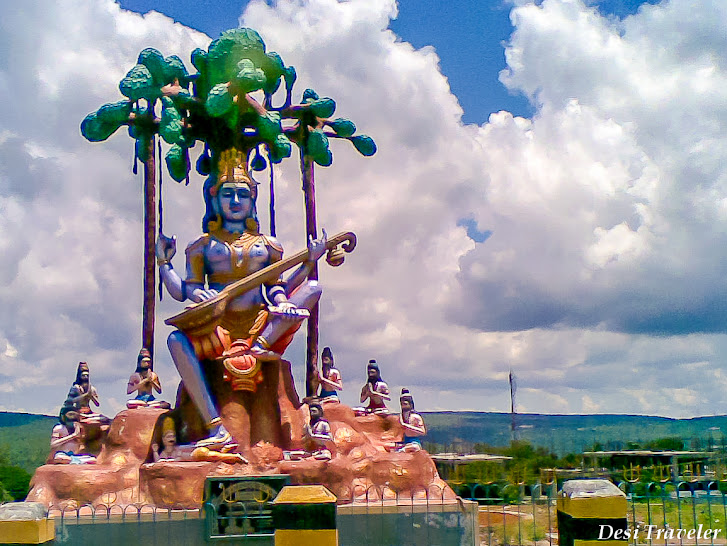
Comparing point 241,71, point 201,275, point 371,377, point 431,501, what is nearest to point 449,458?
point 371,377

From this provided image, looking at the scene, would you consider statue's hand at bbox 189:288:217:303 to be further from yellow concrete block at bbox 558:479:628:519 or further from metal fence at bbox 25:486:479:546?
yellow concrete block at bbox 558:479:628:519

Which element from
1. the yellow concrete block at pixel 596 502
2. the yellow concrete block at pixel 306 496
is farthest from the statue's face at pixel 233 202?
the yellow concrete block at pixel 596 502

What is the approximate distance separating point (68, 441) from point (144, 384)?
117 cm

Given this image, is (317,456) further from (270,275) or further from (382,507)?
(270,275)

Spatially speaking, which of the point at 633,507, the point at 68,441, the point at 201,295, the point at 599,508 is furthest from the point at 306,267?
the point at 599,508

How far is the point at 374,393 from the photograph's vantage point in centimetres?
1129

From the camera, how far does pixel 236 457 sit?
31.4ft

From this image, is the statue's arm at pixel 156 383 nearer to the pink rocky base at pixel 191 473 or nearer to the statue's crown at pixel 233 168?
the pink rocky base at pixel 191 473

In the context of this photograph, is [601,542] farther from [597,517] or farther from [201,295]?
[201,295]

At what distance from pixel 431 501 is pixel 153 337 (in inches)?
173

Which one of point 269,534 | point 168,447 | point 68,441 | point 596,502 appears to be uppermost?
point 68,441

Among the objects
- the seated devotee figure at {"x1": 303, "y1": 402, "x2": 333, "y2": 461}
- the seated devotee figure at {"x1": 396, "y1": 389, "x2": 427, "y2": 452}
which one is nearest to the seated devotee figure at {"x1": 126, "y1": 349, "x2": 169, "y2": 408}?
the seated devotee figure at {"x1": 303, "y1": 402, "x2": 333, "y2": 461}

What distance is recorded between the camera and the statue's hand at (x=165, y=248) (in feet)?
34.7

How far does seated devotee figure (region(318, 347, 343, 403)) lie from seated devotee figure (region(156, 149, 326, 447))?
1.09m
